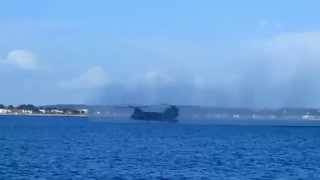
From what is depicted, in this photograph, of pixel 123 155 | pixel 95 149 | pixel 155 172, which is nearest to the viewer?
pixel 155 172

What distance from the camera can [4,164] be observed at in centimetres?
7775

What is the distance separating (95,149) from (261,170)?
33011 millimetres

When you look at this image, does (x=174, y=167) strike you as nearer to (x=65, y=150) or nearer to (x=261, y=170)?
(x=261, y=170)

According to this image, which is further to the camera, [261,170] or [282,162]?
[282,162]

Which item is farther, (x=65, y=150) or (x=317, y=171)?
(x=65, y=150)

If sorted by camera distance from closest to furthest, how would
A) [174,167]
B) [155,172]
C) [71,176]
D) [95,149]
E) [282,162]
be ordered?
[71,176] < [155,172] < [174,167] < [282,162] < [95,149]

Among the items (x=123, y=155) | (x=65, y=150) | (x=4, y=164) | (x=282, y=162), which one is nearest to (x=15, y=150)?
(x=65, y=150)

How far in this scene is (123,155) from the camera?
96.6 meters

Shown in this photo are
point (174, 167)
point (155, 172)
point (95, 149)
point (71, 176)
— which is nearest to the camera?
point (71, 176)

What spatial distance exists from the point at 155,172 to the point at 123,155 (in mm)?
23191

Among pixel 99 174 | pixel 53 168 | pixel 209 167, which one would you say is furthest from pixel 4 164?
pixel 209 167

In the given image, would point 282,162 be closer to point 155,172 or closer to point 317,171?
point 317,171

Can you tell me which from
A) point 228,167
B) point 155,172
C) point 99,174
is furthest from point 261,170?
point 99,174

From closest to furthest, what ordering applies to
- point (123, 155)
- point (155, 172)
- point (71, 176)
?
point (71, 176) < point (155, 172) < point (123, 155)
